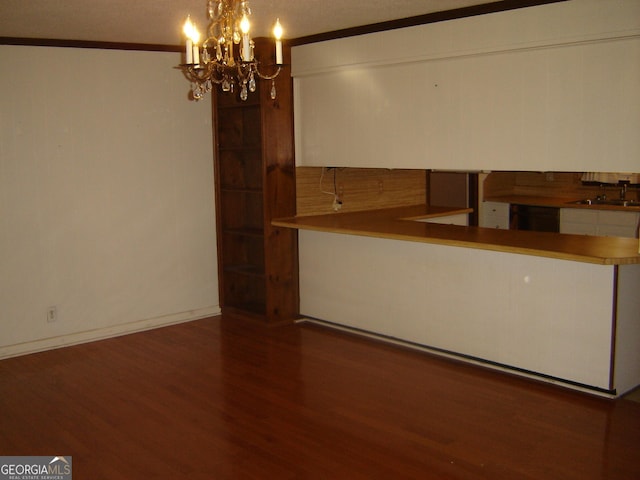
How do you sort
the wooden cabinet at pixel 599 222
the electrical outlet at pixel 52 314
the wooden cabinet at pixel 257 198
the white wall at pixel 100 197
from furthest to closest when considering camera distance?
the wooden cabinet at pixel 599 222
the wooden cabinet at pixel 257 198
the electrical outlet at pixel 52 314
the white wall at pixel 100 197

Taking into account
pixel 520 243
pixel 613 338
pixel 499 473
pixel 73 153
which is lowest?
pixel 499 473

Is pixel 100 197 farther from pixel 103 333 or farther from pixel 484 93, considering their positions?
pixel 484 93

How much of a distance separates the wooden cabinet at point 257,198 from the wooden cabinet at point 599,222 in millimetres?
2910

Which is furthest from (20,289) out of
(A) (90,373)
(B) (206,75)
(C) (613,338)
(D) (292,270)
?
(C) (613,338)

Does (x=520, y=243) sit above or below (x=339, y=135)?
below

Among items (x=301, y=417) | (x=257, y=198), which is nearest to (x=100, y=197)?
(x=257, y=198)

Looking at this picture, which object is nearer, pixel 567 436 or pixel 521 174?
pixel 567 436

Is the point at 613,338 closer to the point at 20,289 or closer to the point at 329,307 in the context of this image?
the point at 329,307

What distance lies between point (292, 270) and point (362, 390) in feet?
5.78

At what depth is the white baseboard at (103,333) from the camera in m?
4.90

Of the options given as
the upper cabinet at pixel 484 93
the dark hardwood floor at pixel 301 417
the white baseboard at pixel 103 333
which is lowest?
the dark hardwood floor at pixel 301 417

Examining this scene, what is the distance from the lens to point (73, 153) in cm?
Result: 503

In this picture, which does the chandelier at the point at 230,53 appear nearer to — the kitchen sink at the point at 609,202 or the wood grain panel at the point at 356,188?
the wood grain panel at the point at 356,188

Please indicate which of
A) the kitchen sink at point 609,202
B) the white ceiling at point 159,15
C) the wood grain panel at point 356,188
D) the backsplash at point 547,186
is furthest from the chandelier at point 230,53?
the backsplash at point 547,186
